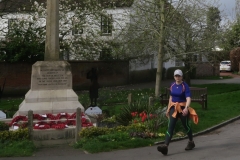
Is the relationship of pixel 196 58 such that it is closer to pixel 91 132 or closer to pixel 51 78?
pixel 51 78

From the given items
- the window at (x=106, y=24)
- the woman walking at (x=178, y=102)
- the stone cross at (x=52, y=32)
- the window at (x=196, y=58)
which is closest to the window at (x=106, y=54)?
the window at (x=106, y=24)

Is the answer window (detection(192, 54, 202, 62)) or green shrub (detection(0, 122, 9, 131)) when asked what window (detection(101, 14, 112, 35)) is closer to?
window (detection(192, 54, 202, 62))

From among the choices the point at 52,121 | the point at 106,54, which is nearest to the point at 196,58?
the point at 106,54

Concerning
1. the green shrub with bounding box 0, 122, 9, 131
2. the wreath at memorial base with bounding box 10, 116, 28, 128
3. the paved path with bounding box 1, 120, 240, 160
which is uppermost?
the wreath at memorial base with bounding box 10, 116, 28, 128

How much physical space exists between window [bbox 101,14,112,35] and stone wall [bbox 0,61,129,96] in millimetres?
3387

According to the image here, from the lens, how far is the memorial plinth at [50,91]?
48.3 ft

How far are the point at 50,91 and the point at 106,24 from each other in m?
14.1

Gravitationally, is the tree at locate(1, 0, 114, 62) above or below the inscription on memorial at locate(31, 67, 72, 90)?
above

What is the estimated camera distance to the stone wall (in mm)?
28250

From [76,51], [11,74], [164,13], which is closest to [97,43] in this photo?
[76,51]

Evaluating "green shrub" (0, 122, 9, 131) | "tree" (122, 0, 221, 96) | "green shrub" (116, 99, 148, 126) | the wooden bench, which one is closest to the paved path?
"green shrub" (0, 122, 9, 131)

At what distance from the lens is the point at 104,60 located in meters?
33.0

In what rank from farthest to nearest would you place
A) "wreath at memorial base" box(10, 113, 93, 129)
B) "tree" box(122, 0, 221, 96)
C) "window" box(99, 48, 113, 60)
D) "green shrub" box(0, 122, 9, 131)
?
"window" box(99, 48, 113, 60) < "tree" box(122, 0, 221, 96) < "green shrub" box(0, 122, 9, 131) < "wreath at memorial base" box(10, 113, 93, 129)

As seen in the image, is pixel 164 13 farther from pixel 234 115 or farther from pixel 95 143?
pixel 95 143
